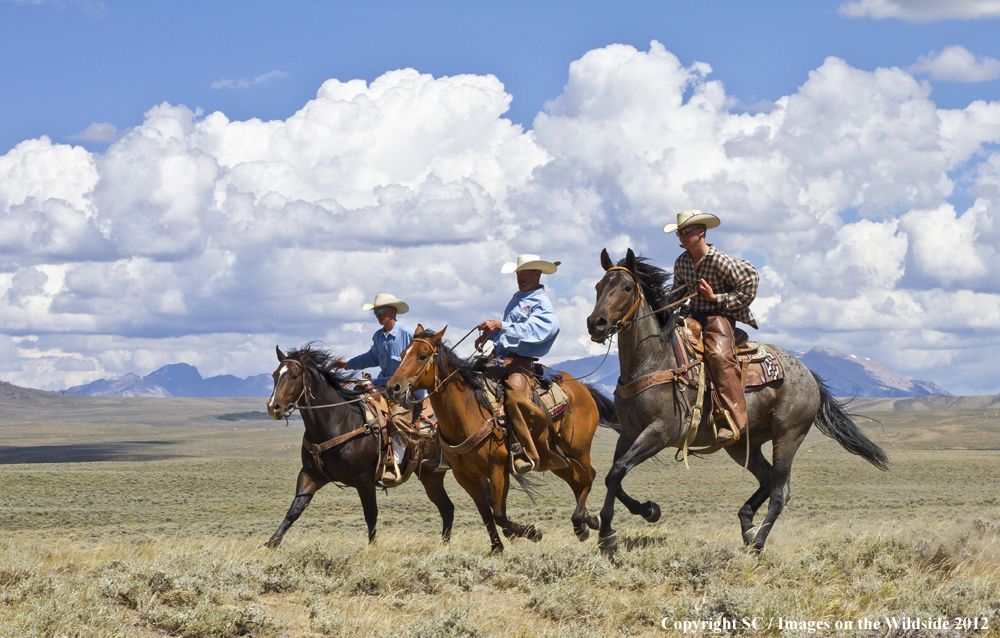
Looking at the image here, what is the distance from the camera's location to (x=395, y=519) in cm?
2302

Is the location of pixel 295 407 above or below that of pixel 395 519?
above

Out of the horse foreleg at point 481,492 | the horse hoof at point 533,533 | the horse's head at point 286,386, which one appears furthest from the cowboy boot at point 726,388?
the horse's head at point 286,386

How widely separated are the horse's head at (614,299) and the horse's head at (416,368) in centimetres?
169

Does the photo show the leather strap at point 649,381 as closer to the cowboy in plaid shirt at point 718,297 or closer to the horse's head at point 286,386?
the cowboy in plaid shirt at point 718,297

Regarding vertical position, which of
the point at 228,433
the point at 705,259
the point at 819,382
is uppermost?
the point at 705,259

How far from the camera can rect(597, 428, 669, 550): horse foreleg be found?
8594 mm

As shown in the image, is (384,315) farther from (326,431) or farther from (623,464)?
(623,464)

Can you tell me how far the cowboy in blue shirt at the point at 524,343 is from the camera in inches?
385

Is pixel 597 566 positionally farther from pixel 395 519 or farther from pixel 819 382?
pixel 395 519

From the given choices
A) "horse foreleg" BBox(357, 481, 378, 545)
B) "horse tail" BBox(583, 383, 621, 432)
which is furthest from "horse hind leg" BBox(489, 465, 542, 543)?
"horse tail" BBox(583, 383, 621, 432)

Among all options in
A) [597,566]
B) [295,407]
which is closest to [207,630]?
[597,566]

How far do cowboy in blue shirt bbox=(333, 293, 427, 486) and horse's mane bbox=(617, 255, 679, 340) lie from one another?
129 inches

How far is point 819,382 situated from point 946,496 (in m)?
20.2

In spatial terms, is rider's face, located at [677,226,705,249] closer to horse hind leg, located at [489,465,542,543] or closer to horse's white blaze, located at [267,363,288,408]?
horse hind leg, located at [489,465,542,543]
